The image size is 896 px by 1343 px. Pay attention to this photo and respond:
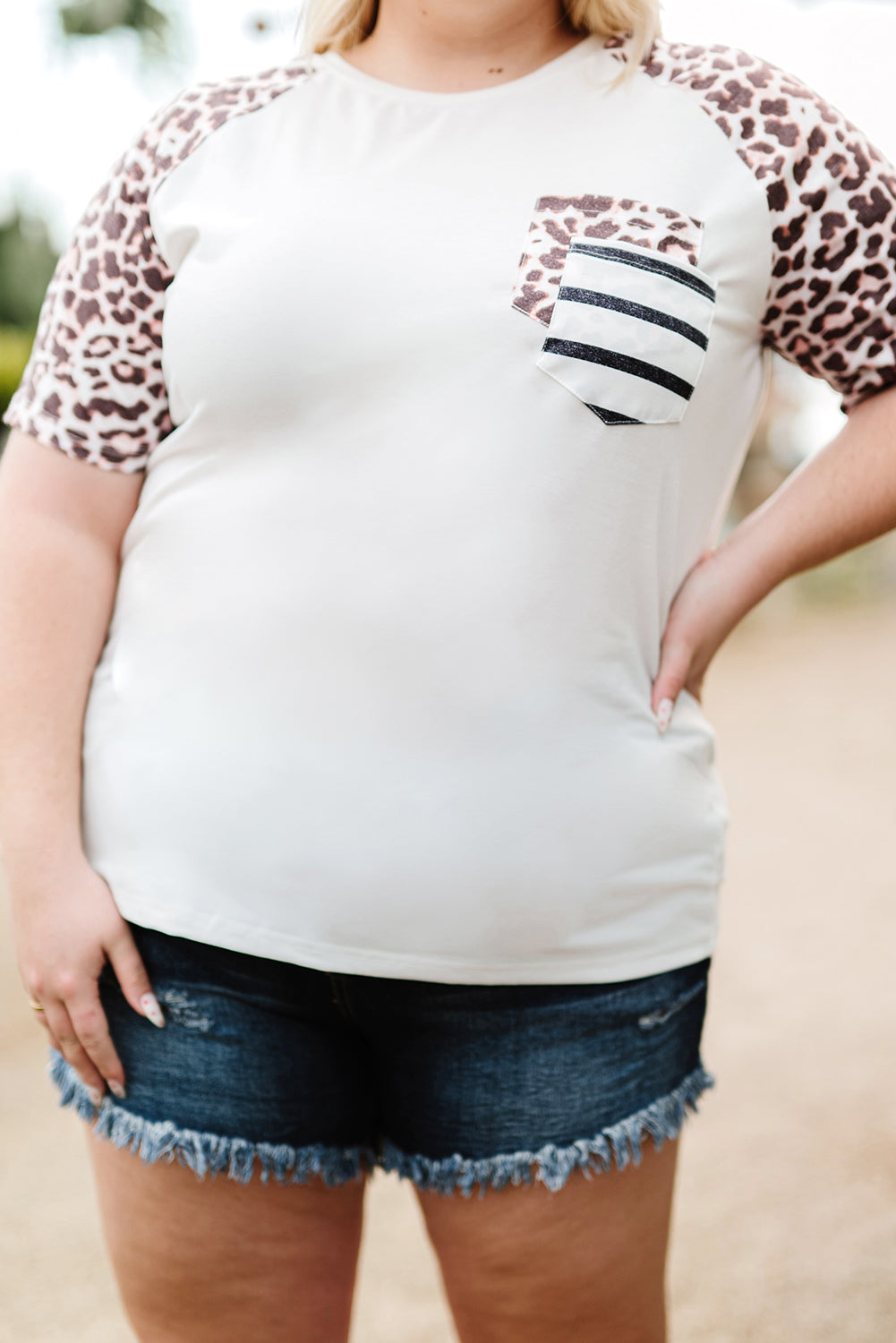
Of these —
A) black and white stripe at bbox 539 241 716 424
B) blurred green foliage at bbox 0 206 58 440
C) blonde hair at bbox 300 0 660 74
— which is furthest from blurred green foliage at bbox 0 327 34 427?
black and white stripe at bbox 539 241 716 424

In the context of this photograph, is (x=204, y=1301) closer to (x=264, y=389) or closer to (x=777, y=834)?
(x=264, y=389)

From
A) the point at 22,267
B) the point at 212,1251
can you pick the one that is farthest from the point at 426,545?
the point at 22,267

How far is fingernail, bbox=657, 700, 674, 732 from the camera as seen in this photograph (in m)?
0.80

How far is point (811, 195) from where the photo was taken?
2.44 ft

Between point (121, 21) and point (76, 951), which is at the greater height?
point (121, 21)

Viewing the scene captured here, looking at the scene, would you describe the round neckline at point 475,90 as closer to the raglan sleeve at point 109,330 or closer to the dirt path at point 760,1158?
the raglan sleeve at point 109,330

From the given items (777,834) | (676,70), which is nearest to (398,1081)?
(676,70)

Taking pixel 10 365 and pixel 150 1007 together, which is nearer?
pixel 150 1007

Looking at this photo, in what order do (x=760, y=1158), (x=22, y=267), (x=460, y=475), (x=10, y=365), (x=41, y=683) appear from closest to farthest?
1. (x=460, y=475)
2. (x=41, y=683)
3. (x=760, y=1158)
4. (x=10, y=365)
5. (x=22, y=267)

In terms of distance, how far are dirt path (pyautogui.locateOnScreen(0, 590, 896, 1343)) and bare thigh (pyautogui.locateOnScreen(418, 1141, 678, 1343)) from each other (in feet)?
3.05

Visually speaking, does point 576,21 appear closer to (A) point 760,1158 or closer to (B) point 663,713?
(B) point 663,713

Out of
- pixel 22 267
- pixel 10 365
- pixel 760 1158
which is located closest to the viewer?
pixel 760 1158

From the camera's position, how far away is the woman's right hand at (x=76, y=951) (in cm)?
80

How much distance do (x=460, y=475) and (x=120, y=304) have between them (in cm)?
28
